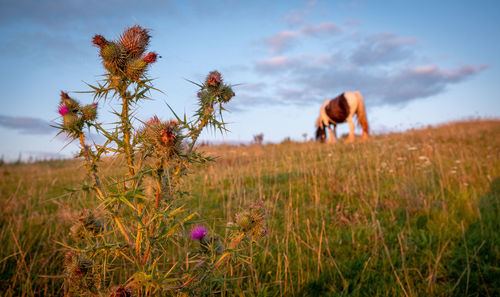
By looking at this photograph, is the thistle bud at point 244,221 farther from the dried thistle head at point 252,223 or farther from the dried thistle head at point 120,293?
the dried thistle head at point 120,293

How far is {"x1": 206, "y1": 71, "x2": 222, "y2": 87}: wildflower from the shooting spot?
1718mm

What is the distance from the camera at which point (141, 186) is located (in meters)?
1.60

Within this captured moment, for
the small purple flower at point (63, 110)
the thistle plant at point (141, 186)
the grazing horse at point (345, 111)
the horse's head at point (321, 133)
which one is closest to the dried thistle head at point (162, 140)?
the thistle plant at point (141, 186)

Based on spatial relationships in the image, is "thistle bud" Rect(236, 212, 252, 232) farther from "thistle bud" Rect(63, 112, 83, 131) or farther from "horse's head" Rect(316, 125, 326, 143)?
"horse's head" Rect(316, 125, 326, 143)

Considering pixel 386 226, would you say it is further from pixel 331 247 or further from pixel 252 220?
pixel 252 220

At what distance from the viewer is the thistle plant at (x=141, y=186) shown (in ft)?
4.53

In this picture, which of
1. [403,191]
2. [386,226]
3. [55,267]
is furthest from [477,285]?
[55,267]

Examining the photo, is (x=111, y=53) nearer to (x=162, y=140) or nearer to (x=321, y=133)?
(x=162, y=140)

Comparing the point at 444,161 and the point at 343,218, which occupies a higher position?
the point at 444,161

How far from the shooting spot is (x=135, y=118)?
1.49 meters

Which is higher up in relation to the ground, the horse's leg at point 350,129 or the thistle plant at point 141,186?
the horse's leg at point 350,129

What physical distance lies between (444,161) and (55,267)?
8851 mm

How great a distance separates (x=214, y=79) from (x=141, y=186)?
0.75m

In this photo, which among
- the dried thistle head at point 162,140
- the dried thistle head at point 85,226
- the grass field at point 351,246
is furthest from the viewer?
the grass field at point 351,246
